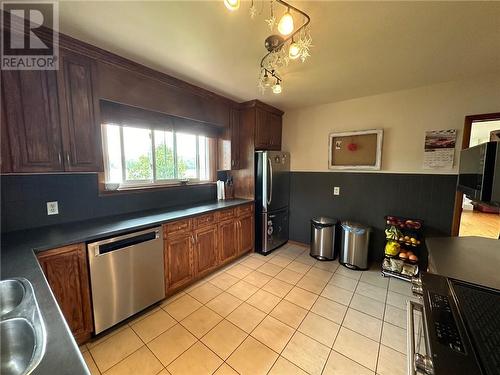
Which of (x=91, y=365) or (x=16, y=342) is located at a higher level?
(x=16, y=342)

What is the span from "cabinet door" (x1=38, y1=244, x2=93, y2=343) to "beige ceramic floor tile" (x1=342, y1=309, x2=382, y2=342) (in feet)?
7.17

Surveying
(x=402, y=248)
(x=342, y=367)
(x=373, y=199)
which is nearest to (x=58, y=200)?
(x=342, y=367)

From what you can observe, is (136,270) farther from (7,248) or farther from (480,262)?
(480,262)

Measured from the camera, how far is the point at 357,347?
5.35ft

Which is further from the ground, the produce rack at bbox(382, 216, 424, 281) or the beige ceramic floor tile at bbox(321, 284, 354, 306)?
the produce rack at bbox(382, 216, 424, 281)

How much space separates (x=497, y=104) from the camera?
2209 millimetres

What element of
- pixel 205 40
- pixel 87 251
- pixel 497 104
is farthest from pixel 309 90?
pixel 87 251

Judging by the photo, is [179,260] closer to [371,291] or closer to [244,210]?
[244,210]

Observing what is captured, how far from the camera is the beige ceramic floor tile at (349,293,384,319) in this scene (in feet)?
6.59

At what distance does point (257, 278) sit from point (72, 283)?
1857 millimetres

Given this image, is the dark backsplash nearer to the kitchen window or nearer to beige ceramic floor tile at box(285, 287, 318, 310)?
the kitchen window

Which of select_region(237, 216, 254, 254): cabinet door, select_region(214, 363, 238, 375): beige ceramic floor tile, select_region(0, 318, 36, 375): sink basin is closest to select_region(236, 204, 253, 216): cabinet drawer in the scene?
select_region(237, 216, 254, 254): cabinet door

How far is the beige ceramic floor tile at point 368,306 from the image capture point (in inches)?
79.1

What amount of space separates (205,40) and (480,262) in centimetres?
247
